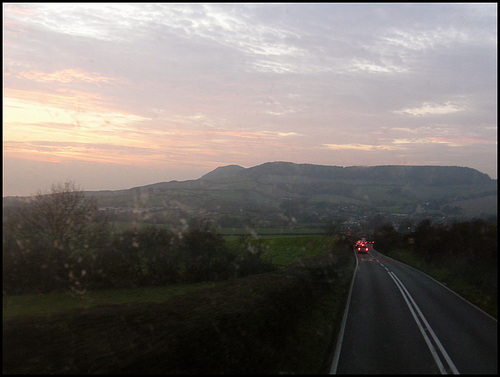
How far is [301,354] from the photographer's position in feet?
33.4

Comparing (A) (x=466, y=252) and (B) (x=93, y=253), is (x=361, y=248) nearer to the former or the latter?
(A) (x=466, y=252)

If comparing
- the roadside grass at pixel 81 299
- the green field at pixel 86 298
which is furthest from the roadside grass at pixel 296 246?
the roadside grass at pixel 81 299

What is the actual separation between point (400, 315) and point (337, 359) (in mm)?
7029

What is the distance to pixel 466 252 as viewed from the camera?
2403 cm

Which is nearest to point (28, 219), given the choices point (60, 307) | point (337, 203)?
point (60, 307)

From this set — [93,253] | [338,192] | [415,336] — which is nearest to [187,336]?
[415,336]

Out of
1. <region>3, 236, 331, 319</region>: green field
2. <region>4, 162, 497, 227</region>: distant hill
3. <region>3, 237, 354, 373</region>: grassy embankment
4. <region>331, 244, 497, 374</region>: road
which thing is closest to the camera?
Answer: <region>3, 237, 354, 373</region>: grassy embankment

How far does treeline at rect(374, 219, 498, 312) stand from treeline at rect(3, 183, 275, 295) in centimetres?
1599

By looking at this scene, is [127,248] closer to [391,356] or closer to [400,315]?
[400,315]

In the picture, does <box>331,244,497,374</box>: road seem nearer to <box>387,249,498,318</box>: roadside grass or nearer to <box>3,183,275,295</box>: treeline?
<box>387,249,498,318</box>: roadside grass

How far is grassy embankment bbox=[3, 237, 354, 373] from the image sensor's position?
703 cm

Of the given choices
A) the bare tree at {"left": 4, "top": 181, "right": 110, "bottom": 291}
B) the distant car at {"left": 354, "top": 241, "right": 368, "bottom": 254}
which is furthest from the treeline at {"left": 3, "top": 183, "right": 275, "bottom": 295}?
the distant car at {"left": 354, "top": 241, "right": 368, "bottom": 254}

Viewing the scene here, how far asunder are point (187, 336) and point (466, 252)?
888 inches

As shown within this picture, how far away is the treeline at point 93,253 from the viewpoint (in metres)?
20.7
